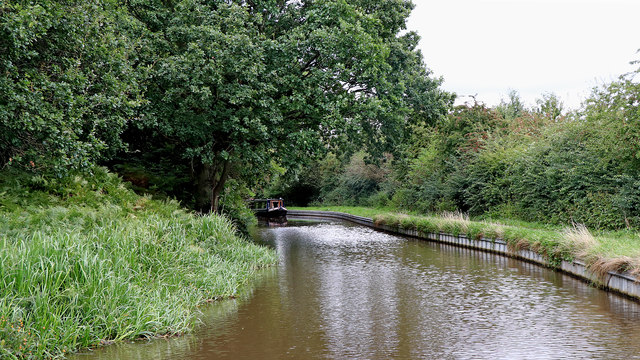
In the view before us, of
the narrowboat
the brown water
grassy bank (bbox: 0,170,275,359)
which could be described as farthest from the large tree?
the narrowboat

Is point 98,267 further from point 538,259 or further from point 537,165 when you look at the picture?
point 537,165

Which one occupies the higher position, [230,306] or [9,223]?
[9,223]

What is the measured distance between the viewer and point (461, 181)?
2381 centimetres

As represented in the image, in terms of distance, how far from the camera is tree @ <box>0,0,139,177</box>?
9.26 m

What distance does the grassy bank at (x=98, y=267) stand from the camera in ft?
19.9

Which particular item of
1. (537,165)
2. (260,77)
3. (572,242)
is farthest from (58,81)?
(537,165)

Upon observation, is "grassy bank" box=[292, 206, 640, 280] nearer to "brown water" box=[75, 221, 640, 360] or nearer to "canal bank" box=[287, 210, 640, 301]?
"canal bank" box=[287, 210, 640, 301]

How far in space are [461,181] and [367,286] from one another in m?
14.2

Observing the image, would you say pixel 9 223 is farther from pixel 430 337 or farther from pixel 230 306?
pixel 430 337

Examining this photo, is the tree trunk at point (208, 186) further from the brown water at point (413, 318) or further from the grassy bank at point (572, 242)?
the grassy bank at point (572, 242)

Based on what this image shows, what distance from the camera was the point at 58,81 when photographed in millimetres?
10586

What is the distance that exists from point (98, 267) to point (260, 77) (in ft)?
29.3

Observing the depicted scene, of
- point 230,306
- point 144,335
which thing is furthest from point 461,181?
point 144,335

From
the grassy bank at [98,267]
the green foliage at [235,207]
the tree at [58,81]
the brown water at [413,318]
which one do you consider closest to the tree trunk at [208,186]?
the green foliage at [235,207]
